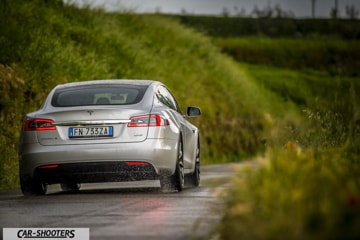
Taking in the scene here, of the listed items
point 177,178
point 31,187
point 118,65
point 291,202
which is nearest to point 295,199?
point 291,202

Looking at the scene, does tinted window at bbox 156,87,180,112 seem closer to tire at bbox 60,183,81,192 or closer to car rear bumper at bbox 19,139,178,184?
car rear bumper at bbox 19,139,178,184

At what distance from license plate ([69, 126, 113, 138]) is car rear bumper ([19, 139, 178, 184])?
15 centimetres

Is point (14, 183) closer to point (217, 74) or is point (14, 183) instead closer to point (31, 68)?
point (31, 68)

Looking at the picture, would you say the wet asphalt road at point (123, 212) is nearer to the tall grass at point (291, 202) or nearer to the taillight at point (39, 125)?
the tall grass at point (291, 202)

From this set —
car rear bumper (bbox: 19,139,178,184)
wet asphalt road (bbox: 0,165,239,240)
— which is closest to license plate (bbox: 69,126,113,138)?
car rear bumper (bbox: 19,139,178,184)

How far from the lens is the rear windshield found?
14703mm

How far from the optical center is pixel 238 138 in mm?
38594

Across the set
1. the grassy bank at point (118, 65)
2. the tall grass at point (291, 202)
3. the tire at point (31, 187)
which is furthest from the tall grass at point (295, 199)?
the grassy bank at point (118, 65)

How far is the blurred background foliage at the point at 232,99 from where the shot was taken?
6.85 meters

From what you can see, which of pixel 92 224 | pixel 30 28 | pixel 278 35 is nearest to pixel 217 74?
pixel 30 28

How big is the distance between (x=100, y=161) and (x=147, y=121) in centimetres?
77

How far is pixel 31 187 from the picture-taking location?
14.7 m

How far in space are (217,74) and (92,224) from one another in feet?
118

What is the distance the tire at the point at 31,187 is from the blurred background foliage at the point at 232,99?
2.65m
